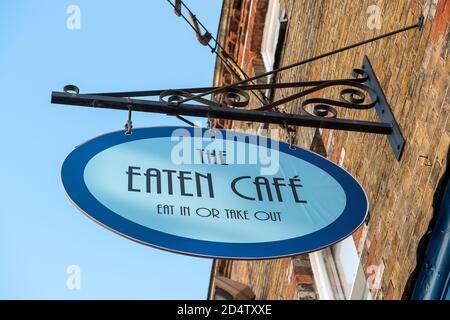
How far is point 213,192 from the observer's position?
4480 mm

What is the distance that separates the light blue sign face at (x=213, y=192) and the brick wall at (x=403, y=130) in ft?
1.92

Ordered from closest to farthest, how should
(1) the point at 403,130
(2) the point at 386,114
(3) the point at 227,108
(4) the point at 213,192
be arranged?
1. (4) the point at 213,192
2. (3) the point at 227,108
3. (1) the point at 403,130
4. (2) the point at 386,114

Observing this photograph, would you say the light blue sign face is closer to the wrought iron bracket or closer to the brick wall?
the brick wall

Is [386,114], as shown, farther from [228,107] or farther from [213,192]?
[213,192]

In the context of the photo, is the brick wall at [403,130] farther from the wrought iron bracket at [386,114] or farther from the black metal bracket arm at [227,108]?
the black metal bracket arm at [227,108]

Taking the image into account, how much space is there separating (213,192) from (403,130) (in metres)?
1.44

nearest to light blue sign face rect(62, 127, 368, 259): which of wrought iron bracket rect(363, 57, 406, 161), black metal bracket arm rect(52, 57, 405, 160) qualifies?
black metal bracket arm rect(52, 57, 405, 160)

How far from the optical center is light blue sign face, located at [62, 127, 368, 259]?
4184 millimetres

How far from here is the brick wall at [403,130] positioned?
496cm

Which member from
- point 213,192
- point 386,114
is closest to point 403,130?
point 386,114
